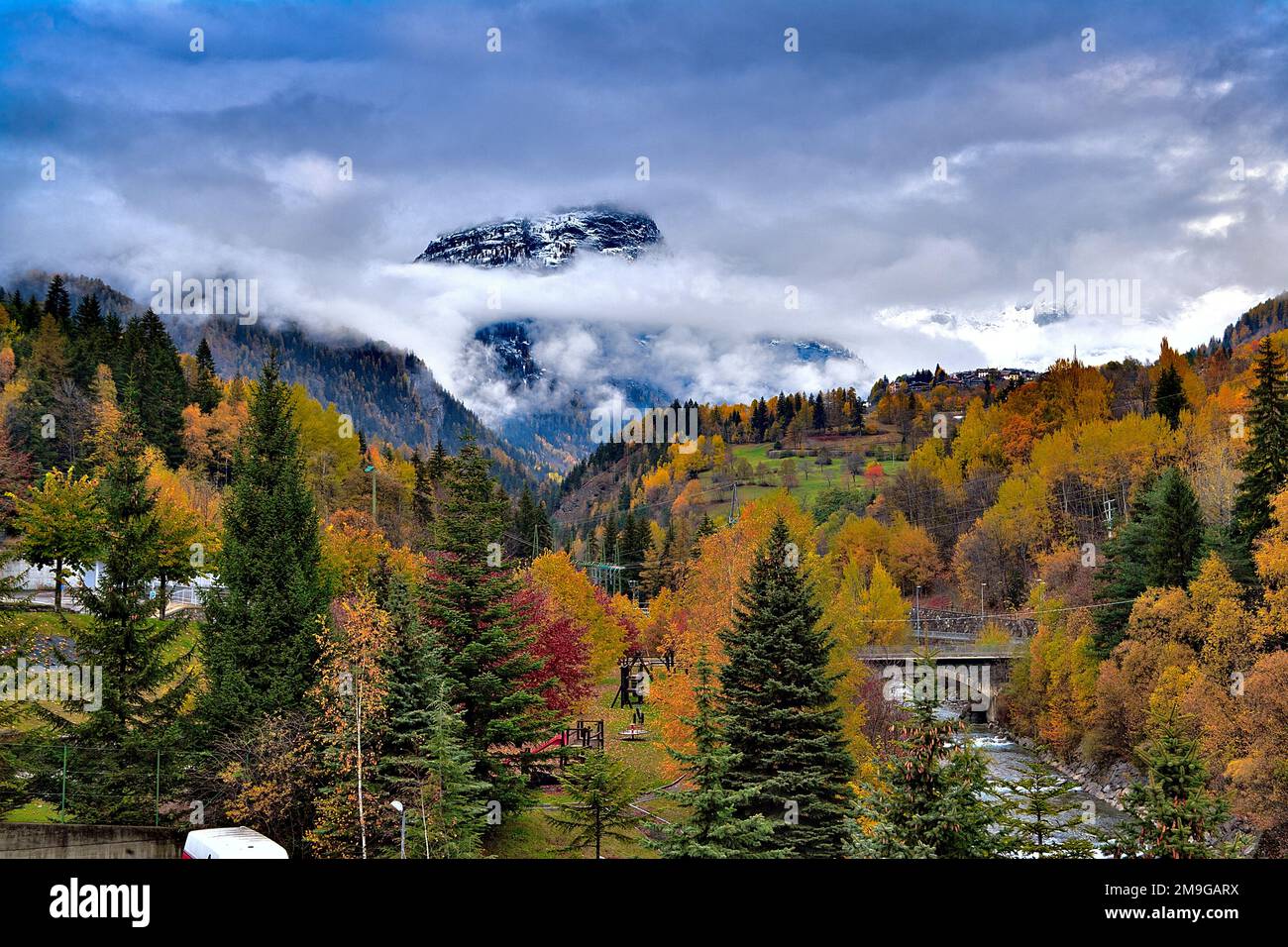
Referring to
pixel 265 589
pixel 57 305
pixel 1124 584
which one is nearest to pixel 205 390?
pixel 57 305

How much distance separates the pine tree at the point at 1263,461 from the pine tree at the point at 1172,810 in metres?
34.1

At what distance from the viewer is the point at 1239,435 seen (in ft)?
230

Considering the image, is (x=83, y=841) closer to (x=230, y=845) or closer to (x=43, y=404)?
(x=230, y=845)

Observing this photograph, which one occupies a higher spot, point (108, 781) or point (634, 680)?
point (108, 781)

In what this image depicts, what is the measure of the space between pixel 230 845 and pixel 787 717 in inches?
665

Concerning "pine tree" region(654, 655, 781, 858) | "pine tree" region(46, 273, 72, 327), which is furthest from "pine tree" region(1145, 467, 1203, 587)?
"pine tree" region(46, 273, 72, 327)

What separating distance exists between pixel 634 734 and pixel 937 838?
38.1 m

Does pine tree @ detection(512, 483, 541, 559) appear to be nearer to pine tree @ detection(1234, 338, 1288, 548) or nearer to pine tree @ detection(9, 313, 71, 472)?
pine tree @ detection(9, 313, 71, 472)

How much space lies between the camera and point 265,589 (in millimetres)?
36781

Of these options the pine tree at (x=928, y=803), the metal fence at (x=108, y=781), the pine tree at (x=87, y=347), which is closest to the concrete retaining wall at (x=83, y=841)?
the metal fence at (x=108, y=781)

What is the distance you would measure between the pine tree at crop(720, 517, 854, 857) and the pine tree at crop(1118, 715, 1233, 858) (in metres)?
10.7

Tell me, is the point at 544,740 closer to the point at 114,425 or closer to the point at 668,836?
the point at 668,836

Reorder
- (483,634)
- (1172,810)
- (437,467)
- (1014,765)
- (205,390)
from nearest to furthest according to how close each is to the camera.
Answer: (1172,810) < (483,634) < (1014,765) < (437,467) < (205,390)
